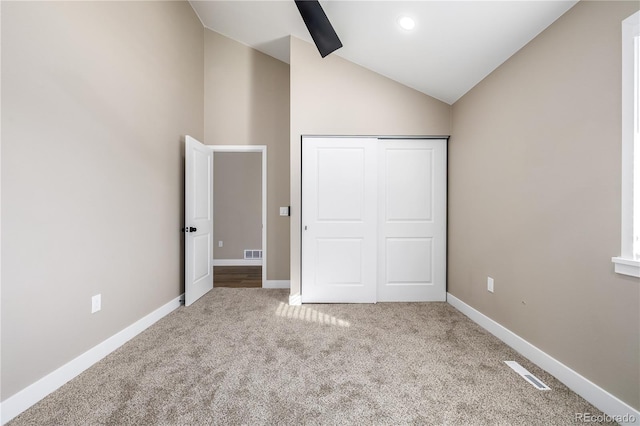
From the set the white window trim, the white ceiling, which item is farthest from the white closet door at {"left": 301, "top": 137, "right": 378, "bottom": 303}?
the white window trim

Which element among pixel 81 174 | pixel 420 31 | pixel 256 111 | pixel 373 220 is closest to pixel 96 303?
pixel 81 174

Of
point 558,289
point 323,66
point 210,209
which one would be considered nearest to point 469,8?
point 323,66

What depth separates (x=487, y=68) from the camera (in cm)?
243

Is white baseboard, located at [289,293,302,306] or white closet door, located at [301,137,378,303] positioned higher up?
white closet door, located at [301,137,378,303]

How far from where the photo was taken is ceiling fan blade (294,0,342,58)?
2.29m

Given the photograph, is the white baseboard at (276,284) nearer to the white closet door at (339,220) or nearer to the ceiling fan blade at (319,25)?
the white closet door at (339,220)

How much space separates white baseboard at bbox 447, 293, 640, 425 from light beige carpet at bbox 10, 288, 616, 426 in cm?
5

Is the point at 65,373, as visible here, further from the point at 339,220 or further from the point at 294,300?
the point at 339,220

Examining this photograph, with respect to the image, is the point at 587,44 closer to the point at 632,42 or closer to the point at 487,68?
the point at 632,42

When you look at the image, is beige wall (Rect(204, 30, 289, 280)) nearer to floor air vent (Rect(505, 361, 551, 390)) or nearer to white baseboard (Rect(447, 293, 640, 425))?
white baseboard (Rect(447, 293, 640, 425))

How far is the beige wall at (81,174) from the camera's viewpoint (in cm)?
146

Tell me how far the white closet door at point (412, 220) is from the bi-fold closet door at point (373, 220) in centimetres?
1

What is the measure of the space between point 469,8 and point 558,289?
80.5 inches

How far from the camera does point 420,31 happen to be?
7.61 ft
